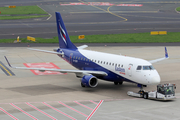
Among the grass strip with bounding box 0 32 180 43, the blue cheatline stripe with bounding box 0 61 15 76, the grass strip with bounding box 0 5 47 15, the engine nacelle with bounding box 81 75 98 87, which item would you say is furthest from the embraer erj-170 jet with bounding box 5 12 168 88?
the grass strip with bounding box 0 5 47 15

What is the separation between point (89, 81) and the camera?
40.5 metres

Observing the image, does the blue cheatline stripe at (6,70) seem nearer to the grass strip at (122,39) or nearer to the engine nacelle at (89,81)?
the engine nacelle at (89,81)

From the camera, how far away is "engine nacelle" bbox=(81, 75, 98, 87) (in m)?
40.6

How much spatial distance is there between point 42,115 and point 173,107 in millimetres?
13781

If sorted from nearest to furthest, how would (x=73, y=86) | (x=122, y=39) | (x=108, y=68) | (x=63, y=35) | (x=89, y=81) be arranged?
1. (x=89, y=81)
2. (x=108, y=68)
3. (x=73, y=86)
4. (x=63, y=35)
5. (x=122, y=39)

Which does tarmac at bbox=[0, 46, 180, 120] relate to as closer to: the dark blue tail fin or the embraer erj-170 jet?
the embraer erj-170 jet

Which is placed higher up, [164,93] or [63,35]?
[63,35]

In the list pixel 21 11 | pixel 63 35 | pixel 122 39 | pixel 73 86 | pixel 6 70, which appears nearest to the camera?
pixel 73 86

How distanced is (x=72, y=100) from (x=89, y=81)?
4.42 m

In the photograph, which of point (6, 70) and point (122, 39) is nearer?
point (6, 70)

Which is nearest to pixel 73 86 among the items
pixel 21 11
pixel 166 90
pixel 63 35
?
pixel 63 35

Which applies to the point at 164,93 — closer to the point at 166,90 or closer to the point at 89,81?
the point at 166,90

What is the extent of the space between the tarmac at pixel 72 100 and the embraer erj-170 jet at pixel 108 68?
6.07 ft

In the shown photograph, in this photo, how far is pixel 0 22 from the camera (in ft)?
367
